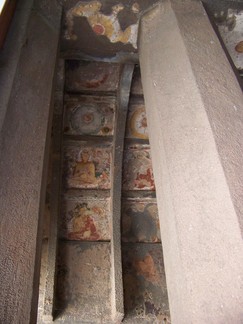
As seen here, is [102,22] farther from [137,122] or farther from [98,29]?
[137,122]

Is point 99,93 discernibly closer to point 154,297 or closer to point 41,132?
point 41,132

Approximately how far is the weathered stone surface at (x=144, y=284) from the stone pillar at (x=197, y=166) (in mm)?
3969

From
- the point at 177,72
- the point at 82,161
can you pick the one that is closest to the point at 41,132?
the point at 177,72

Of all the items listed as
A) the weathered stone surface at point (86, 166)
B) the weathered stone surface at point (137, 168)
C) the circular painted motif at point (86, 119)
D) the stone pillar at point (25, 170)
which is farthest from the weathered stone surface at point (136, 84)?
the stone pillar at point (25, 170)

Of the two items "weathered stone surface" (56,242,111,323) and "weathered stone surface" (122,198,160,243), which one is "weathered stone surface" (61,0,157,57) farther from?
"weathered stone surface" (56,242,111,323)

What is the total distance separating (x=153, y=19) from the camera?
2623mm

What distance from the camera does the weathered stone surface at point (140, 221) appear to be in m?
5.84

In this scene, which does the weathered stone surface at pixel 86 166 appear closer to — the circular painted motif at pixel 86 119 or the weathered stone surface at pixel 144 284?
the circular painted motif at pixel 86 119

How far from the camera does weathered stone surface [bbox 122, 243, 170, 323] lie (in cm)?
544

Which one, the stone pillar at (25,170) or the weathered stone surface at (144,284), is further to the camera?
the weathered stone surface at (144,284)

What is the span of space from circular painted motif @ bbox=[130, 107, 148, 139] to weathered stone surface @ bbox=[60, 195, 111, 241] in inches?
49.6

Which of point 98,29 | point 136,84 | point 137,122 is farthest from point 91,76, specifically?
point 98,29

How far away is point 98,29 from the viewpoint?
2.82 meters

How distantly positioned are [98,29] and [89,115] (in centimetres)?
Result: 250
